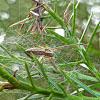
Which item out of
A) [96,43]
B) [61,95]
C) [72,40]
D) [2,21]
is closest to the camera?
[61,95]

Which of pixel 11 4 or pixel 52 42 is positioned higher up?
pixel 11 4

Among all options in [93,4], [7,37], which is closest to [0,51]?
[7,37]

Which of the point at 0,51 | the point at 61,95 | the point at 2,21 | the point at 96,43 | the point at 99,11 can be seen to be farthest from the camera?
the point at 99,11

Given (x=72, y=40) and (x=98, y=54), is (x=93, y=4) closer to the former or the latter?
(x=98, y=54)

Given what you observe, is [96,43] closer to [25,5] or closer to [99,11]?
[99,11]

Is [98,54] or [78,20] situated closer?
[98,54]

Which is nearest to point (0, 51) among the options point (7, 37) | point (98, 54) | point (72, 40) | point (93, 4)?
point (7, 37)

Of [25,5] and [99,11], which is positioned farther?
[99,11]

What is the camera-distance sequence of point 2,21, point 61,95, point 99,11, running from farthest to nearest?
point 99,11 → point 2,21 → point 61,95

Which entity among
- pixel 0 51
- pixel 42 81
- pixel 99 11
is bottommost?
pixel 42 81
